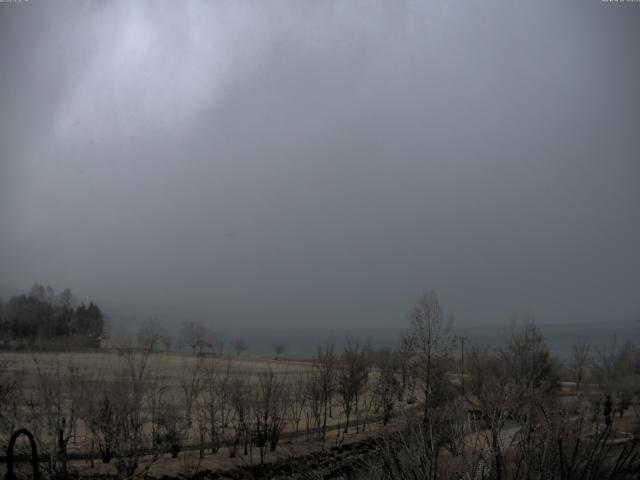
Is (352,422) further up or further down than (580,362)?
further down

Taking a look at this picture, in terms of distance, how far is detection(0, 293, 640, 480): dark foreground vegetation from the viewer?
7961 millimetres

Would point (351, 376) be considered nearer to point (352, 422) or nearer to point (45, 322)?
point (352, 422)

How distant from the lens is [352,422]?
42750 millimetres

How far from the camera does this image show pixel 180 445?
28609 mm

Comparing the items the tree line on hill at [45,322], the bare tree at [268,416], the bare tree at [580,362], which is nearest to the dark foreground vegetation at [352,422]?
the bare tree at [268,416]

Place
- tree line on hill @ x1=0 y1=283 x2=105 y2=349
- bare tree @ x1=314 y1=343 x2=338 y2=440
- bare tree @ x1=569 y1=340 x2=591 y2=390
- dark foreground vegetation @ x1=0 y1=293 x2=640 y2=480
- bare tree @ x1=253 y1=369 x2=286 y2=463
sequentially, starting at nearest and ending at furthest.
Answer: dark foreground vegetation @ x1=0 y1=293 x2=640 y2=480, bare tree @ x1=253 y1=369 x2=286 y2=463, bare tree @ x1=314 y1=343 x2=338 y2=440, bare tree @ x1=569 y1=340 x2=591 y2=390, tree line on hill @ x1=0 y1=283 x2=105 y2=349

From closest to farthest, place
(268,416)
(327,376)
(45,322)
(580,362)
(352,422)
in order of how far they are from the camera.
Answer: (268,416) < (327,376) < (352,422) < (580,362) < (45,322)

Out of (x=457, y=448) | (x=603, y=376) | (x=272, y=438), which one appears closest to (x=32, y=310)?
(x=272, y=438)

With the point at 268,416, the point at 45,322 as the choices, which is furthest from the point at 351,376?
the point at 45,322

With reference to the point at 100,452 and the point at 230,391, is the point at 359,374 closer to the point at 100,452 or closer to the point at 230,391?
the point at 230,391

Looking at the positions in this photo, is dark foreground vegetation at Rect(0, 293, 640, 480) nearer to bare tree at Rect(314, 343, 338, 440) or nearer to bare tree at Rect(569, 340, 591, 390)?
bare tree at Rect(314, 343, 338, 440)

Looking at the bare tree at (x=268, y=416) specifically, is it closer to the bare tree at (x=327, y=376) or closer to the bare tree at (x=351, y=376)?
the bare tree at (x=327, y=376)

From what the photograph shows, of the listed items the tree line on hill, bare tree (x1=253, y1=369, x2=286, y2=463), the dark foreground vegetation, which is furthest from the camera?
the tree line on hill

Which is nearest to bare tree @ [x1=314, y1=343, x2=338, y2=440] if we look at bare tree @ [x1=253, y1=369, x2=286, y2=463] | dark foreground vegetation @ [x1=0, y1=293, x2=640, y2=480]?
dark foreground vegetation @ [x1=0, y1=293, x2=640, y2=480]
